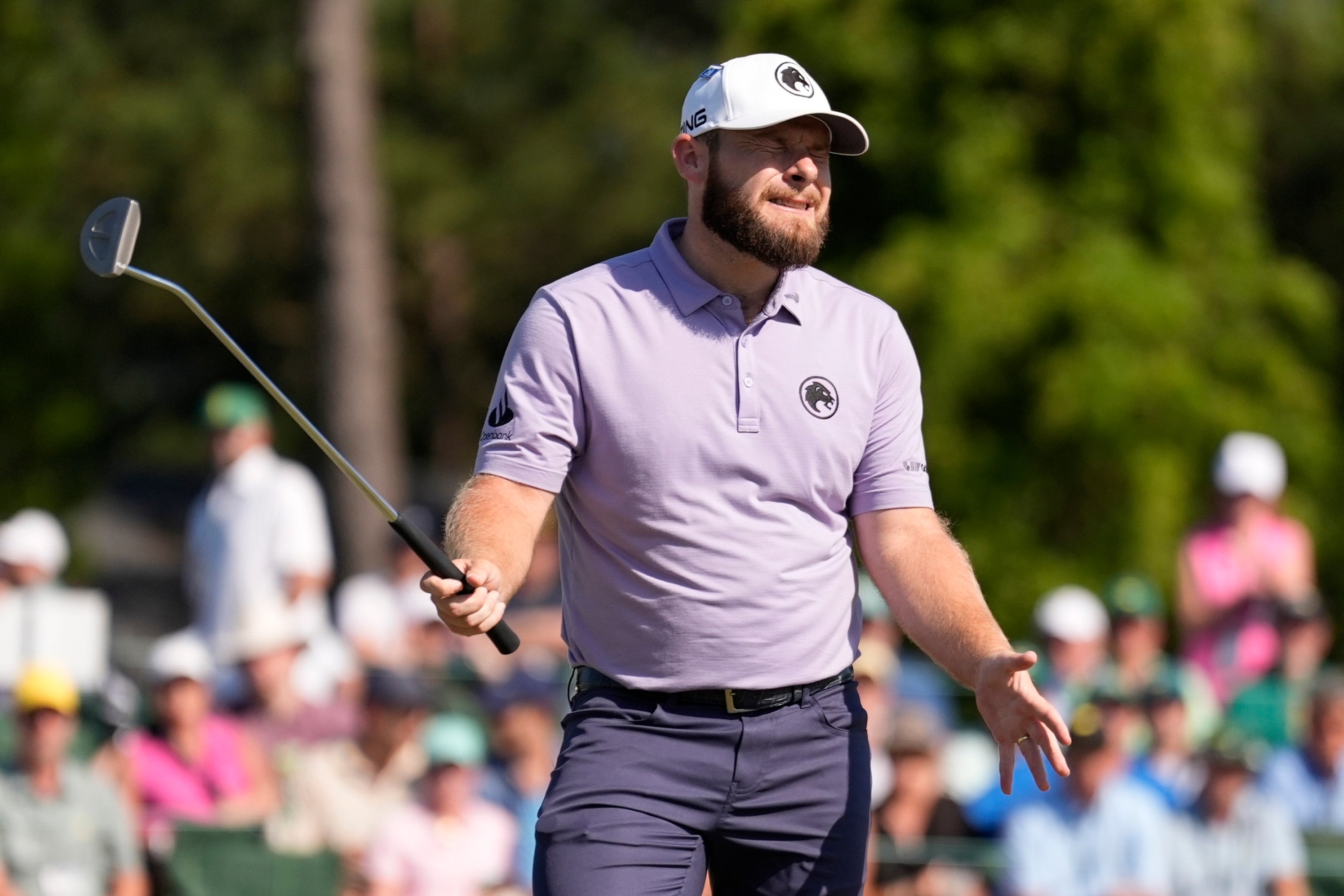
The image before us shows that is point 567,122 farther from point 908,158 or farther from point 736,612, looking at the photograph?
point 736,612

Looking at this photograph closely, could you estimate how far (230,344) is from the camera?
4.05 meters

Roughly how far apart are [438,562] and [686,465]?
0.54 m

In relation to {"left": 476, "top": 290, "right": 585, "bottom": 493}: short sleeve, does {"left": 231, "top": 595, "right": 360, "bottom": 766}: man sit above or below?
below

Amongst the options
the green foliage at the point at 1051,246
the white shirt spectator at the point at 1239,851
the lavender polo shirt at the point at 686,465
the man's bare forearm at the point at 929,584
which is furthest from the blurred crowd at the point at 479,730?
the lavender polo shirt at the point at 686,465

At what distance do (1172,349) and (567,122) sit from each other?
46.8 feet

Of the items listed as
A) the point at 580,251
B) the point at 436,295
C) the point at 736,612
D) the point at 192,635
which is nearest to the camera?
the point at 736,612

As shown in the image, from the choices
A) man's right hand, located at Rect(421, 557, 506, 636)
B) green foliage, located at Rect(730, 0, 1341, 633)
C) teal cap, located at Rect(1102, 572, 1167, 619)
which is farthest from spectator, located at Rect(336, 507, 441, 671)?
man's right hand, located at Rect(421, 557, 506, 636)

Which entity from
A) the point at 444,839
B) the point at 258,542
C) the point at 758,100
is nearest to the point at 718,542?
the point at 758,100

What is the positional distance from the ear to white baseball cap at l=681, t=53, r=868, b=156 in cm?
2

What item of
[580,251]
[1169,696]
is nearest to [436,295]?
[580,251]

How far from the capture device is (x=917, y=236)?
43.7 feet

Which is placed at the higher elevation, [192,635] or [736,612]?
[736,612]

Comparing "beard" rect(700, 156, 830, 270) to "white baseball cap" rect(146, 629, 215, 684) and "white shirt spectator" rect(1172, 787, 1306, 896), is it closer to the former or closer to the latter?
"white shirt spectator" rect(1172, 787, 1306, 896)

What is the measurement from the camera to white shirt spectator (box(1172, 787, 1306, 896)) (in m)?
7.46
